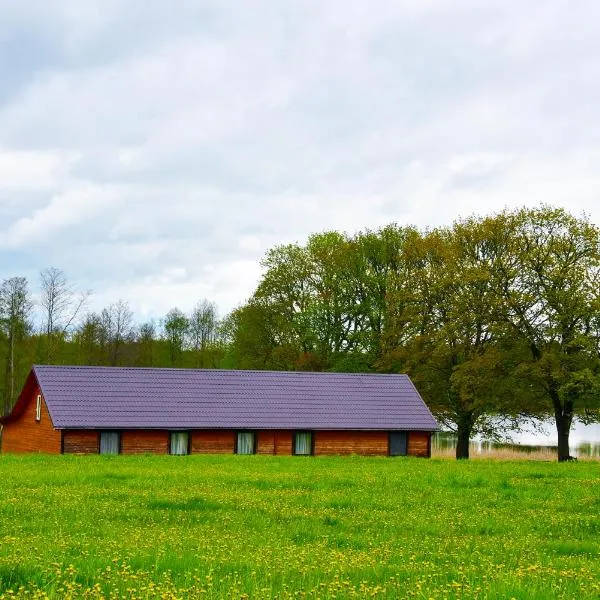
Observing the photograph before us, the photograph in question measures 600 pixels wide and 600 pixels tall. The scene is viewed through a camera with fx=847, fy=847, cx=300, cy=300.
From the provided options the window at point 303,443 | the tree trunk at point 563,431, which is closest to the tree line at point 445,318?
the tree trunk at point 563,431

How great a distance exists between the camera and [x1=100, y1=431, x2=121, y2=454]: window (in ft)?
162

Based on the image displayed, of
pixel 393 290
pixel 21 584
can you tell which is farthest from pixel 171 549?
pixel 393 290

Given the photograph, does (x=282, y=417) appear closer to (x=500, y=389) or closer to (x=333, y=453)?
(x=333, y=453)

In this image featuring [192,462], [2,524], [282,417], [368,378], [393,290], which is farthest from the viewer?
[393,290]

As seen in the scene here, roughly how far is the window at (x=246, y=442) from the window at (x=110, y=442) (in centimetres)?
740

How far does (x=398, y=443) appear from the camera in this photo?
180 ft

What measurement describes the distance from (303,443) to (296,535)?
39.0 metres

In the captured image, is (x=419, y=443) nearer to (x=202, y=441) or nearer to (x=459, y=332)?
(x=459, y=332)

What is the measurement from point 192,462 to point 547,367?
24820 mm

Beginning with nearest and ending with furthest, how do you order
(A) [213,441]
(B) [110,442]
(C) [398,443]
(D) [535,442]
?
(B) [110,442]
(A) [213,441]
(C) [398,443]
(D) [535,442]

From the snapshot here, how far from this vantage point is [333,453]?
53406mm

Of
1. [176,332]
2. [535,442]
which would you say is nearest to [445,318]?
[535,442]

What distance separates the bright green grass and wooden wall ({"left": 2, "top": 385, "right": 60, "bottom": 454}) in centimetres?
2283

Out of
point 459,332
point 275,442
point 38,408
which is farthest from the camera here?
point 459,332
